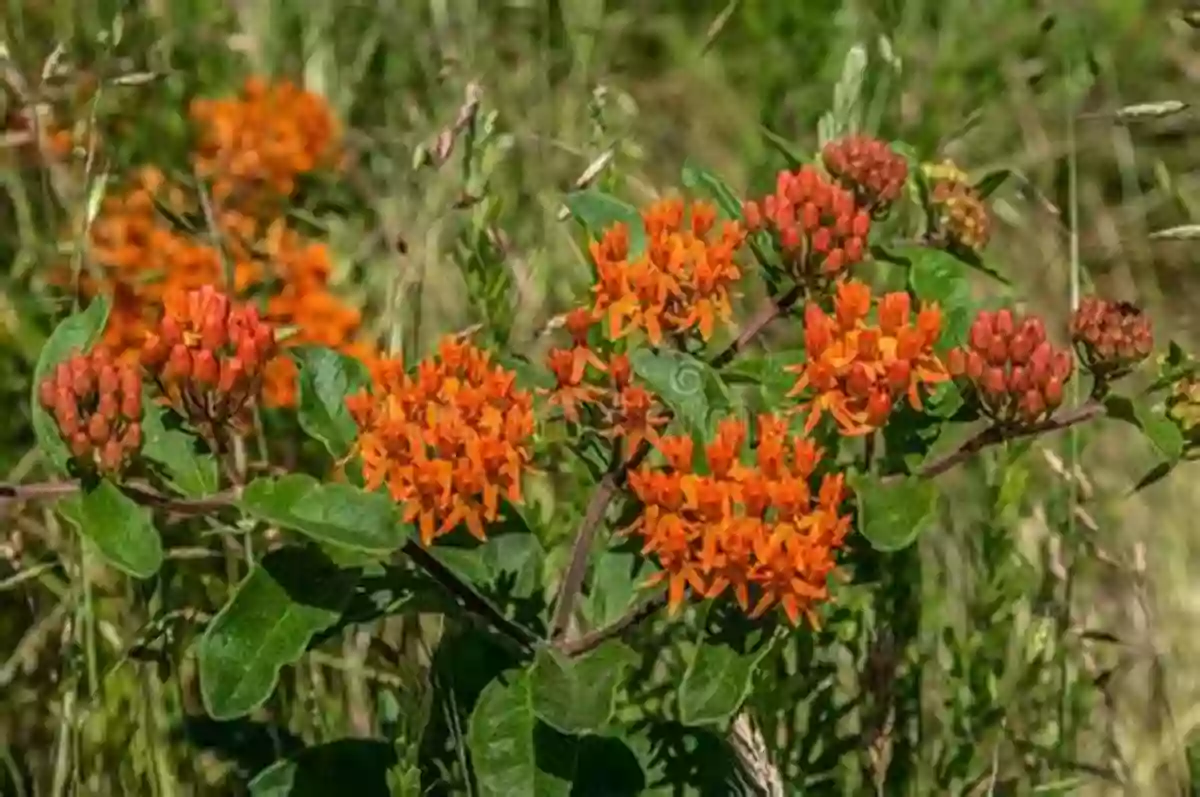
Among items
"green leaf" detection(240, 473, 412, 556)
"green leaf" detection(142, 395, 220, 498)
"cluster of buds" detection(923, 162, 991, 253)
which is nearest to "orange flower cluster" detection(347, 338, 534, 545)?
"green leaf" detection(240, 473, 412, 556)

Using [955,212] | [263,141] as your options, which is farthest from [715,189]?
[263,141]

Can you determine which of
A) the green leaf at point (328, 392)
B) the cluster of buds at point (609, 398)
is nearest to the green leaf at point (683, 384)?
the cluster of buds at point (609, 398)

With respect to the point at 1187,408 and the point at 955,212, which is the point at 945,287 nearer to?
the point at 955,212

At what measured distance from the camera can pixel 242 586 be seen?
118 centimetres

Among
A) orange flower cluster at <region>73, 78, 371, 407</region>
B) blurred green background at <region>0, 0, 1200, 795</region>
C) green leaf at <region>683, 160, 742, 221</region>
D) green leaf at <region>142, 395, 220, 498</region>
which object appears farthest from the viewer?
orange flower cluster at <region>73, 78, 371, 407</region>

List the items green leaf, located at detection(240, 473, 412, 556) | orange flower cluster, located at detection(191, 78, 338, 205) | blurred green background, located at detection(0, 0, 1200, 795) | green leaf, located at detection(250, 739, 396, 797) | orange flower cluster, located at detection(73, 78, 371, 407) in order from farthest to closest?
orange flower cluster, located at detection(191, 78, 338, 205) → orange flower cluster, located at detection(73, 78, 371, 407) → blurred green background, located at detection(0, 0, 1200, 795) → green leaf, located at detection(250, 739, 396, 797) → green leaf, located at detection(240, 473, 412, 556)

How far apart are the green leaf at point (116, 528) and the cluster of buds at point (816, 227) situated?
504mm

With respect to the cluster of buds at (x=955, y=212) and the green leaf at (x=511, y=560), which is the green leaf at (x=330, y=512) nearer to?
the green leaf at (x=511, y=560)

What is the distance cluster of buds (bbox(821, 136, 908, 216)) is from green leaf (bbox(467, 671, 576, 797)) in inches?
19.4

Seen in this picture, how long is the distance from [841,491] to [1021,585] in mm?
589

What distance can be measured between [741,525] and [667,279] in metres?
0.21

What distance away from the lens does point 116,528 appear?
1.14 m

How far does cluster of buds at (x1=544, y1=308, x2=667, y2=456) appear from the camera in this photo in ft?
3.92

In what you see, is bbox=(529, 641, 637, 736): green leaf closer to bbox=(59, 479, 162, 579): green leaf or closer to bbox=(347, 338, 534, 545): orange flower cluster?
bbox=(347, 338, 534, 545): orange flower cluster
